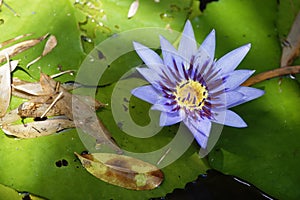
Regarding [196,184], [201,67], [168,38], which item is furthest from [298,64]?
[196,184]

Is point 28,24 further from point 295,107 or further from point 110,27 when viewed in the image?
point 295,107

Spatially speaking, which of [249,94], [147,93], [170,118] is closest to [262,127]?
[249,94]

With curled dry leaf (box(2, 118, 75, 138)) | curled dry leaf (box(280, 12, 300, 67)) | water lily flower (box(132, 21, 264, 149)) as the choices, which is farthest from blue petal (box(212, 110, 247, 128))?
curled dry leaf (box(2, 118, 75, 138))

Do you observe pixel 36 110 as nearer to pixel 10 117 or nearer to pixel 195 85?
pixel 10 117

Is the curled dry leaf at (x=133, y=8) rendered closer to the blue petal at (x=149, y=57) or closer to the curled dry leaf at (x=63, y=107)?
the blue petal at (x=149, y=57)

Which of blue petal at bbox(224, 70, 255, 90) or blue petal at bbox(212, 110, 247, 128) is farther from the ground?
blue petal at bbox(224, 70, 255, 90)

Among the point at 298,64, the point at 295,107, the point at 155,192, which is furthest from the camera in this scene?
the point at 298,64

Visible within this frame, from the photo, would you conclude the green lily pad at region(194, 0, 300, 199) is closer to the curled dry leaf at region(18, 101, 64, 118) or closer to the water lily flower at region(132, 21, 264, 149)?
the water lily flower at region(132, 21, 264, 149)
